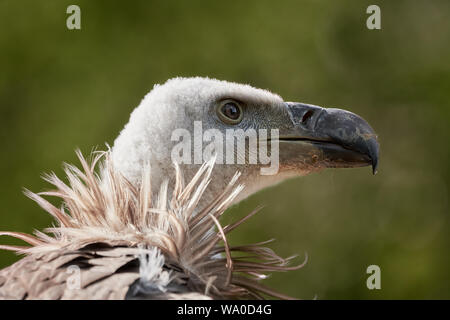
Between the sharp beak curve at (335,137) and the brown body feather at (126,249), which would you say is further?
the sharp beak curve at (335,137)

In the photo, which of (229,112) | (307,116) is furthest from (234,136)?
(307,116)

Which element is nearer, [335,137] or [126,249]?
[126,249]

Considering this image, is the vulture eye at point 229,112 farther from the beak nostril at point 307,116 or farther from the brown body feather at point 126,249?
the brown body feather at point 126,249

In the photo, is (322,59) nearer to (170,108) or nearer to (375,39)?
(375,39)

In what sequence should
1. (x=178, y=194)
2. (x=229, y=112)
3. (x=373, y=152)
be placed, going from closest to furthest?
(x=178, y=194) → (x=373, y=152) → (x=229, y=112)

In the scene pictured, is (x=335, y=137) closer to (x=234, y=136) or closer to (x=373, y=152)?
(x=373, y=152)

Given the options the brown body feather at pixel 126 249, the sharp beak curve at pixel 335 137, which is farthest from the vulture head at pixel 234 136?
the brown body feather at pixel 126 249

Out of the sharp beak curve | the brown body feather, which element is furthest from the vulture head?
the brown body feather

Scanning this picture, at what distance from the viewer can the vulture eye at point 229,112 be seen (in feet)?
9.22

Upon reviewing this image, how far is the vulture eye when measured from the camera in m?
2.81

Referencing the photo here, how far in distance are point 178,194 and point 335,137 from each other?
0.73m

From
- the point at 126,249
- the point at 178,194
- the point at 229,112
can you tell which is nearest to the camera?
the point at 126,249

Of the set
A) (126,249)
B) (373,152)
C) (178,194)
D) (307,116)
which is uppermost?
(307,116)

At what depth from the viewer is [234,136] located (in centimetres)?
282
